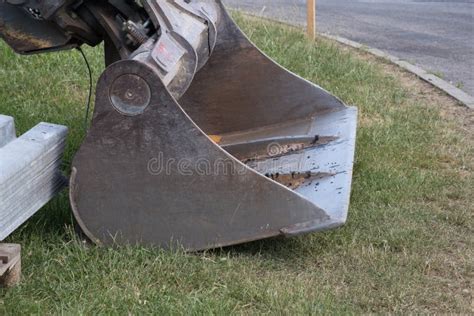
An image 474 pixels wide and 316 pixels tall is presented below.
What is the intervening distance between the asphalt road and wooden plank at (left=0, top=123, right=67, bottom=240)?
4.90 meters

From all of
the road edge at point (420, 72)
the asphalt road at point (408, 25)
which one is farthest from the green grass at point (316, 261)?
the asphalt road at point (408, 25)

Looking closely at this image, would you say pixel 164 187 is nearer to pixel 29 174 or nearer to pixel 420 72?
pixel 29 174

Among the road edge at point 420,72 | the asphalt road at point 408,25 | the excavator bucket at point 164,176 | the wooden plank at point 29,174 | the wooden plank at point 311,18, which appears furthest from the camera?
the asphalt road at point 408,25

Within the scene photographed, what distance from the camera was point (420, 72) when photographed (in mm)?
8477

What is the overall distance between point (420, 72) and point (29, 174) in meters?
5.40

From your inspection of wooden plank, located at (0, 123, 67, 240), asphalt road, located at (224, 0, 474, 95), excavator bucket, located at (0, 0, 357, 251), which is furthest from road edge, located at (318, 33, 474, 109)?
wooden plank, located at (0, 123, 67, 240)

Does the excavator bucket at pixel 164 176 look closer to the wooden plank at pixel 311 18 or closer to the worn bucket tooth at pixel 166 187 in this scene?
the worn bucket tooth at pixel 166 187

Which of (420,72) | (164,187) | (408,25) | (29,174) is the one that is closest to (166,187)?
(164,187)

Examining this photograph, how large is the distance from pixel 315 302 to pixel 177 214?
0.72 metres

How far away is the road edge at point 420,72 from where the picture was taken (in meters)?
7.61

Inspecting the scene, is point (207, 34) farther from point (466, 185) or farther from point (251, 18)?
point (251, 18)

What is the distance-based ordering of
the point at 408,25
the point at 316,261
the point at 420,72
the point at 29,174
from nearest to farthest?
the point at 29,174 → the point at 316,261 → the point at 420,72 → the point at 408,25

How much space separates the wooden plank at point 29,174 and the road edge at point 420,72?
423cm

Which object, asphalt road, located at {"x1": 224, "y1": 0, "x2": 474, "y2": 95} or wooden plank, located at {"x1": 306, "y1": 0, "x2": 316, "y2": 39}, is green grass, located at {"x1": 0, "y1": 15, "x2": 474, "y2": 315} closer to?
asphalt road, located at {"x1": 224, "y1": 0, "x2": 474, "y2": 95}
